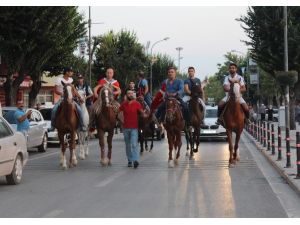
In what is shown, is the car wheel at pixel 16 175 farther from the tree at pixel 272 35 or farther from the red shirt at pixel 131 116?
the tree at pixel 272 35


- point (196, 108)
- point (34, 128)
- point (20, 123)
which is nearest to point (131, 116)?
point (196, 108)

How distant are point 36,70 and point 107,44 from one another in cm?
3065

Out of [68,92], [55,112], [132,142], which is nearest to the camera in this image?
[68,92]

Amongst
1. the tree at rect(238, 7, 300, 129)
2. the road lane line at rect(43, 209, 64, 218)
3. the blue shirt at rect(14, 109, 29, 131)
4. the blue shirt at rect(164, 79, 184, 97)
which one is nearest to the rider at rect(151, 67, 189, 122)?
the blue shirt at rect(164, 79, 184, 97)

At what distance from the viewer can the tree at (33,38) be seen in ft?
92.0

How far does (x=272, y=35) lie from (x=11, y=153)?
86.3ft

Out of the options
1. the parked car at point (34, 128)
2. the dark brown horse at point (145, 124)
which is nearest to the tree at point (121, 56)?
the parked car at point (34, 128)

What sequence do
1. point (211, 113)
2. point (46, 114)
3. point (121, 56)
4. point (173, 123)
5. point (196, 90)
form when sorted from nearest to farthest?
point (173, 123) → point (196, 90) → point (46, 114) → point (211, 113) → point (121, 56)

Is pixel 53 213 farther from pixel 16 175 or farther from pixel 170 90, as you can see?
pixel 170 90

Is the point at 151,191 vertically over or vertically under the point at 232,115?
under

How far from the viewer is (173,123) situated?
54.0 ft

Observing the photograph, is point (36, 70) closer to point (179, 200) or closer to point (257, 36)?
point (257, 36)

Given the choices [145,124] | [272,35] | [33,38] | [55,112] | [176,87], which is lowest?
[145,124]
